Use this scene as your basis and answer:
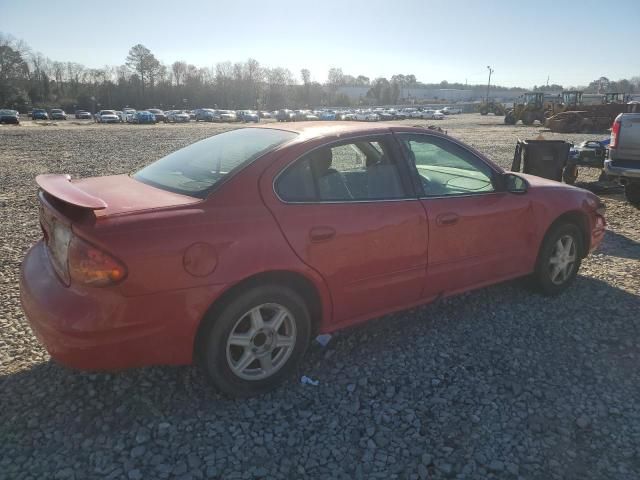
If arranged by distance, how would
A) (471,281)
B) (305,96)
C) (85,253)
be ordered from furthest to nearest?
1. (305,96)
2. (471,281)
3. (85,253)

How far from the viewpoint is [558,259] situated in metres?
4.31

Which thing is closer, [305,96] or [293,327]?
[293,327]

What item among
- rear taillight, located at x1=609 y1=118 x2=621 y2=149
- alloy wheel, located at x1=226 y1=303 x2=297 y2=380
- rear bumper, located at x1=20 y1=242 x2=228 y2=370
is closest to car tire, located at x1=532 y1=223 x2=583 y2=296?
alloy wheel, located at x1=226 y1=303 x2=297 y2=380

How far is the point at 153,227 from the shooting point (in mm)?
2463

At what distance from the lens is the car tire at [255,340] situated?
2.66 meters

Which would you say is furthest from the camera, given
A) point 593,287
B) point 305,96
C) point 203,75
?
point 305,96

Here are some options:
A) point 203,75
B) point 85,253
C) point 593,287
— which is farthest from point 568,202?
point 203,75

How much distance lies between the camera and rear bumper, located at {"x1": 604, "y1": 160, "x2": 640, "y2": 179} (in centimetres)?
741

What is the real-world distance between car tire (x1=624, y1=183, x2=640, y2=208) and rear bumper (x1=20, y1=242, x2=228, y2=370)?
792 centimetres

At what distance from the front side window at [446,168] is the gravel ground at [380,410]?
3.50 ft

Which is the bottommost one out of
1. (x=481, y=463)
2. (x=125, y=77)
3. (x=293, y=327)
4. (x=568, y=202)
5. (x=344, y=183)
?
(x=481, y=463)

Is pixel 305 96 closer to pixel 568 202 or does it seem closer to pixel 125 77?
pixel 125 77

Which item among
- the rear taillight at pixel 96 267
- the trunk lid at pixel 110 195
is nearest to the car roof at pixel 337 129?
the trunk lid at pixel 110 195

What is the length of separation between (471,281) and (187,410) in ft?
7.51
